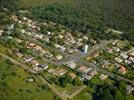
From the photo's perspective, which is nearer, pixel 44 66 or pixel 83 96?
pixel 83 96

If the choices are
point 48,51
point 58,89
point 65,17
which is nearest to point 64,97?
Result: point 58,89

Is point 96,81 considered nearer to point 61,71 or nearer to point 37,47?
point 61,71

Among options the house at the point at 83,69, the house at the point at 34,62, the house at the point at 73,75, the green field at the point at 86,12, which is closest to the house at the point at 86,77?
the house at the point at 73,75

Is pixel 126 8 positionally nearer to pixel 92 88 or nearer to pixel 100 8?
pixel 100 8

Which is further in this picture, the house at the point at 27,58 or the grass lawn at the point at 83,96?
the house at the point at 27,58

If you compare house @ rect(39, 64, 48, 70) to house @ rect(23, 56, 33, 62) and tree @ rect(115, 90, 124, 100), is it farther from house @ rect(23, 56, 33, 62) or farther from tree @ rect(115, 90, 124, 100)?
tree @ rect(115, 90, 124, 100)

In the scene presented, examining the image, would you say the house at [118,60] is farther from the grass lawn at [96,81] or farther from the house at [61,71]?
the house at [61,71]

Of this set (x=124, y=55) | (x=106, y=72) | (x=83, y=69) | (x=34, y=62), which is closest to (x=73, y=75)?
(x=83, y=69)
